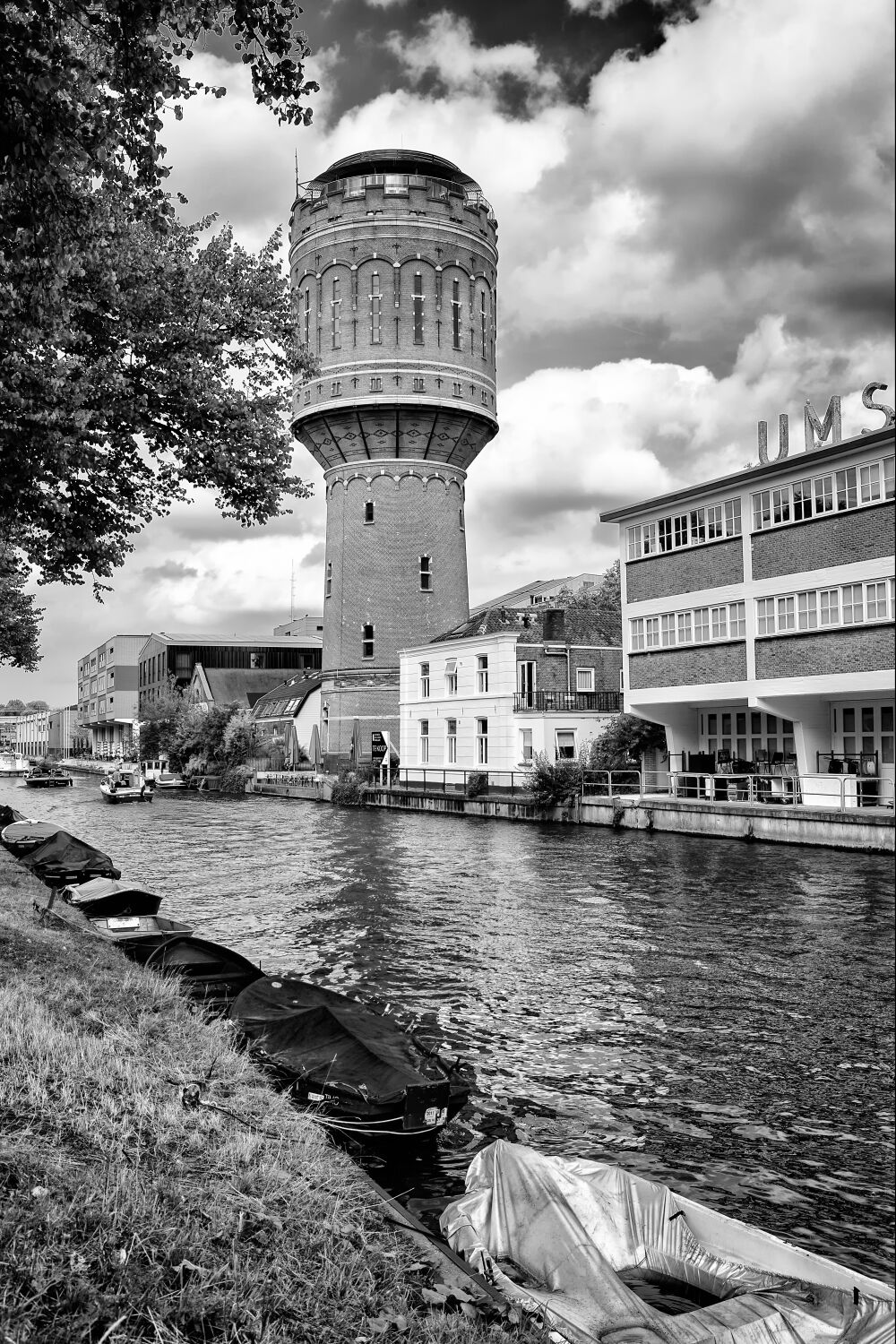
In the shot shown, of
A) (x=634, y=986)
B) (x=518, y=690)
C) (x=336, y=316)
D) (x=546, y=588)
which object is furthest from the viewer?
(x=546, y=588)

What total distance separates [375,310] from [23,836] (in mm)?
47108

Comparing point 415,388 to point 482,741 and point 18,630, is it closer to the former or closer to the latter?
point 482,741

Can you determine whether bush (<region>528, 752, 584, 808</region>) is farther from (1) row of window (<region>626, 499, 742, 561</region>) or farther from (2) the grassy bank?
(2) the grassy bank

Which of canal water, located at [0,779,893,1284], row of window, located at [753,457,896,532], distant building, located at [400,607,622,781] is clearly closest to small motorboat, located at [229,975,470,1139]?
canal water, located at [0,779,893,1284]

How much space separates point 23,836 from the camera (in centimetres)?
3544

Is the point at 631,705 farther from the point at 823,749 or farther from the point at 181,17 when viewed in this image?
the point at 181,17

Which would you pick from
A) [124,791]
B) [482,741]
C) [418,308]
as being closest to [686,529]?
[482,741]

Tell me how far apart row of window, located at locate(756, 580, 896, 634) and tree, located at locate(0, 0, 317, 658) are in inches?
903

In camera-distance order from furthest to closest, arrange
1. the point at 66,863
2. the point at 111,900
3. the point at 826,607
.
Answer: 1. the point at 826,607
2. the point at 66,863
3. the point at 111,900

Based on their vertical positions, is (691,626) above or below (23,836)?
above

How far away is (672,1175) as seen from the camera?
10172 millimetres

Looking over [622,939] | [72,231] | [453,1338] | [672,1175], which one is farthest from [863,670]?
[453,1338]

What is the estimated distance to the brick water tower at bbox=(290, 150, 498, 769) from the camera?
70.9 meters

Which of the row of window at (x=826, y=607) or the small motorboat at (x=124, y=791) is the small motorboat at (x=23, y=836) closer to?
the row of window at (x=826, y=607)
